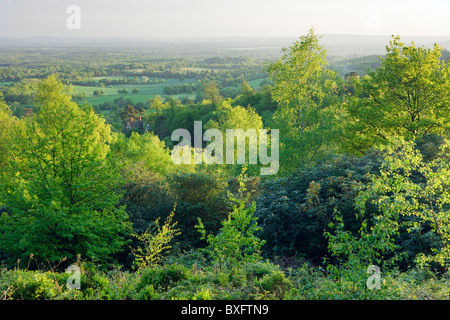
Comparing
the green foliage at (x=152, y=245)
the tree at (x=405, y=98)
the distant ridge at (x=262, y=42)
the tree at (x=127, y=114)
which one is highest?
the distant ridge at (x=262, y=42)

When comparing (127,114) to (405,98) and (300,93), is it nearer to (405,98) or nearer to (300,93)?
(300,93)

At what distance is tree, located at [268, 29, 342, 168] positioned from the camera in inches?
787

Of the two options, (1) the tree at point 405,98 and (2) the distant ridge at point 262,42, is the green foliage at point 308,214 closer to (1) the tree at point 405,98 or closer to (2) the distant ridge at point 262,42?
(1) the tree at point 405,98

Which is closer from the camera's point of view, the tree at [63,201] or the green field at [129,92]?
the tree at [63,201]

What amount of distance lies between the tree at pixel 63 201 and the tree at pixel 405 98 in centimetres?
1413

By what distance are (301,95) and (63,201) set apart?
50.4ft

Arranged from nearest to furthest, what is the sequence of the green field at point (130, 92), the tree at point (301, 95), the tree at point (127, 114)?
the tree at point (301, 95) < the tree at point (127, 114) < the green field at point (130, 92)

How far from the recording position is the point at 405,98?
18891 mm

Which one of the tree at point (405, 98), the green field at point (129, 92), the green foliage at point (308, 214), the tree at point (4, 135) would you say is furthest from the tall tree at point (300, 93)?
the green field at point (129, 92)

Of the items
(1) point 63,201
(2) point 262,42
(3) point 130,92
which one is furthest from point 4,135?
(2) point 262,42

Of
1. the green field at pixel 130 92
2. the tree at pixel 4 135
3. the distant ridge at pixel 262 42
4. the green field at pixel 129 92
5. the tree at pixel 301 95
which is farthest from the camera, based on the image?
the green field at pixel 130 92

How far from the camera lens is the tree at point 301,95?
65.6 ft

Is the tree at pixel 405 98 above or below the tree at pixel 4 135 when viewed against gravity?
above
